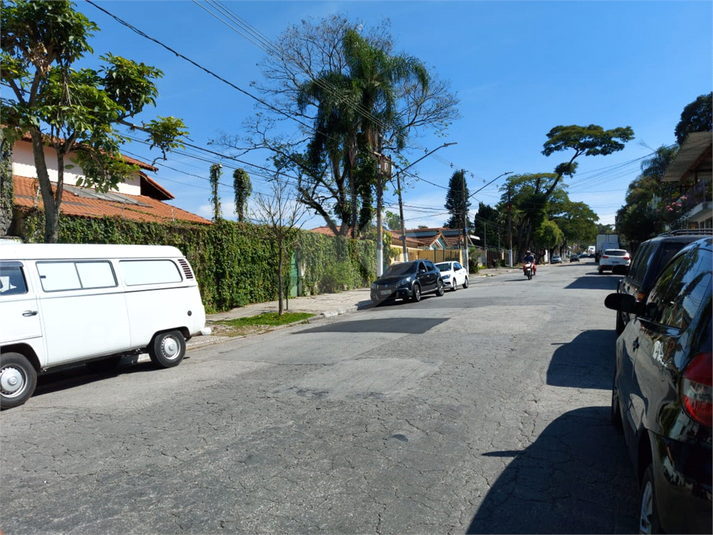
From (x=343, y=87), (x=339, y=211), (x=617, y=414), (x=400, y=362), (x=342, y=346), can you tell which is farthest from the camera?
(x=339, y=211)

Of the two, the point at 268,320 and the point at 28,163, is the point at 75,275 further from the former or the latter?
the point at 28,163

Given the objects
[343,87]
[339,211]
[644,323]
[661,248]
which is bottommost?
[644,323]

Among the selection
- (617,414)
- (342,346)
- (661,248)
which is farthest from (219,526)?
(661,248)

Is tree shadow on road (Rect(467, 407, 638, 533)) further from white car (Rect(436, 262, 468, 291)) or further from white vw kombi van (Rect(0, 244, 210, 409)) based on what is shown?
white car (Rect(436, 262, 468, 291))

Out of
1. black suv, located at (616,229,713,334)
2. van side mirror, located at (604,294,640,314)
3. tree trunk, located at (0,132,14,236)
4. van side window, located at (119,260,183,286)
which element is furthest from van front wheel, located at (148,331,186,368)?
black suv, located at (616,229,713,334)

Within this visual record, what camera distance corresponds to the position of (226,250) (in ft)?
59.2

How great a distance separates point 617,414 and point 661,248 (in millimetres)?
4316


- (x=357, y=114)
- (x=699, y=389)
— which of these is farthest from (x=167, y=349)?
(x=357, y=114)

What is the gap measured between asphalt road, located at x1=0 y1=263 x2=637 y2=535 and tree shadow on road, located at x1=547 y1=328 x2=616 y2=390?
0.16 ft

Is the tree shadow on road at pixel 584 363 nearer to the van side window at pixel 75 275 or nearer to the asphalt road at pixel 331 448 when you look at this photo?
the asphalt road at pixel 331 448

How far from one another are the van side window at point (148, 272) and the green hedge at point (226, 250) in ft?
15.8

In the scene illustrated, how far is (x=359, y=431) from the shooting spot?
5105 millimetres

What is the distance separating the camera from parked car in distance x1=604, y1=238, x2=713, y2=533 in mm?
2301

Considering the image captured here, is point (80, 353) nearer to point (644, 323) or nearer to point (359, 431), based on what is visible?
point (359, 431)
